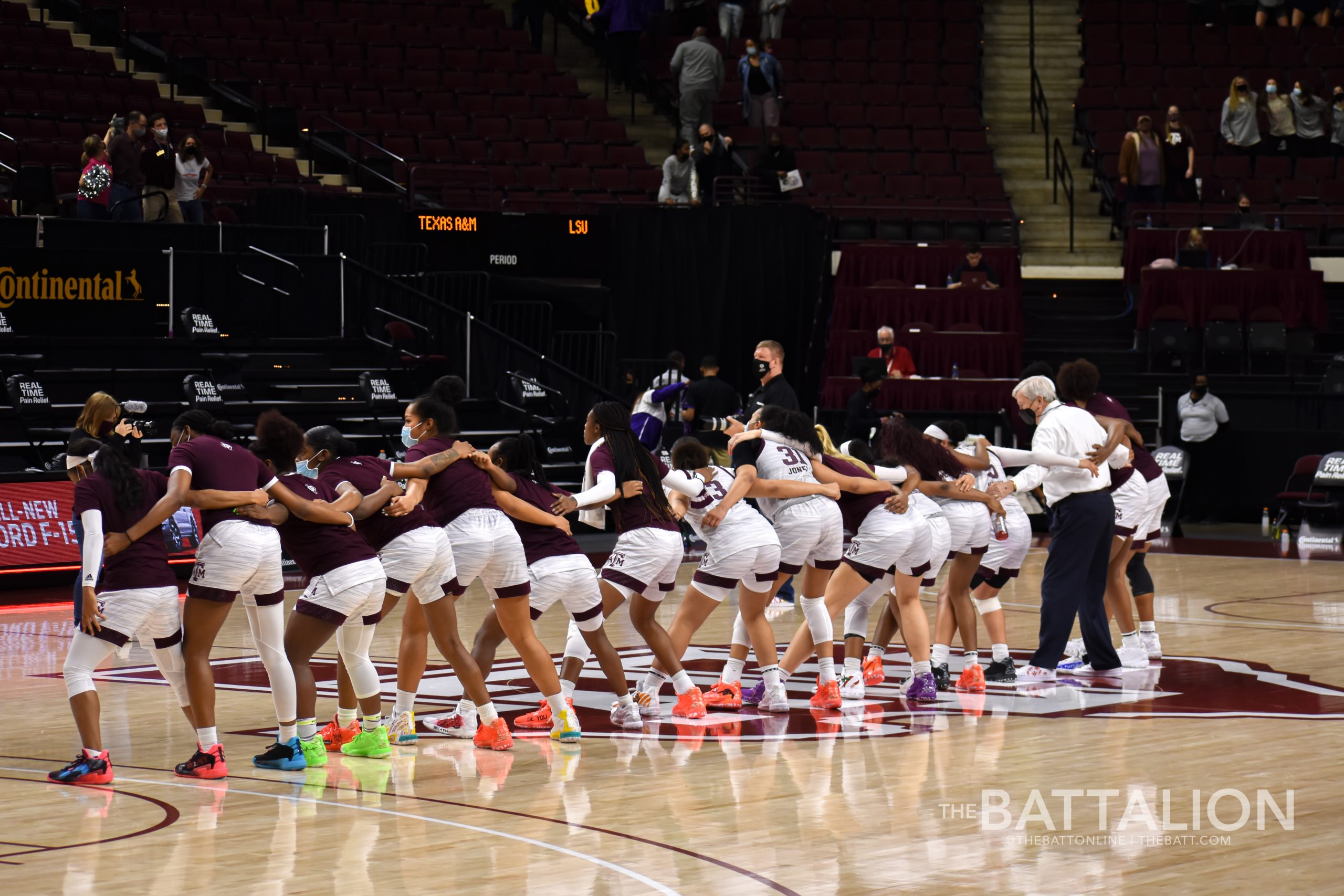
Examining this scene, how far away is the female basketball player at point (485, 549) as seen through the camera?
828cm

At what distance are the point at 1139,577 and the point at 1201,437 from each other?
9486 millimetres

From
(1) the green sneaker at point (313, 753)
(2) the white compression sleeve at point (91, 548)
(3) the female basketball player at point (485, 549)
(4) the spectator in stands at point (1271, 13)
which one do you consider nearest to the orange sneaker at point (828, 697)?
(3) the female basketball player at point (485, 549)

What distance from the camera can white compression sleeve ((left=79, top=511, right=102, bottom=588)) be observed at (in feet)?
23.4

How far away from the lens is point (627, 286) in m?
22.1

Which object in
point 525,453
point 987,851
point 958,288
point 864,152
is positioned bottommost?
point 987,851

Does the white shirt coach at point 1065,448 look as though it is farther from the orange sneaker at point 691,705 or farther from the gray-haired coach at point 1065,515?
the orange sneaker at point 691,705

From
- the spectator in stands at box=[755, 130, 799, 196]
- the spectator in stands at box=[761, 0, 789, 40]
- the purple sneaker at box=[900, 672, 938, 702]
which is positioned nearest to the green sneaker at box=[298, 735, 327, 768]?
the purple sneaker at box=[900, 672, 938, 702]

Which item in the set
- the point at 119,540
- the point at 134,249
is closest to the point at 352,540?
the point at 119,540

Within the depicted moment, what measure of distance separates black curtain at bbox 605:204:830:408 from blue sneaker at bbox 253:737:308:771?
47.2 feet

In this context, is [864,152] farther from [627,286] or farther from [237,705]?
[237,705]

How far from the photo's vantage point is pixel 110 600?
7.35m

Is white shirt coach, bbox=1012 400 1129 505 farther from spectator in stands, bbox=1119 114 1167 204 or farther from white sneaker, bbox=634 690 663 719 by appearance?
spectator in stands, bbox=1119 114 1167 204

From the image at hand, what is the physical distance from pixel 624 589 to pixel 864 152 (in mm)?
17110

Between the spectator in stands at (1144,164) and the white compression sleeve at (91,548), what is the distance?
62.0 feet
